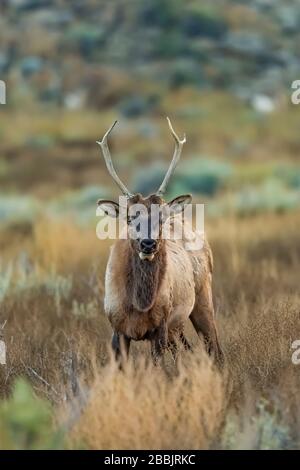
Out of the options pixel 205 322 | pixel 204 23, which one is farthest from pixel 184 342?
pixel 204 23

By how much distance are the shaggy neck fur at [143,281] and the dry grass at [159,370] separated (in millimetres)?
421

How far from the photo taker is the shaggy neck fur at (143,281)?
8.12 meters

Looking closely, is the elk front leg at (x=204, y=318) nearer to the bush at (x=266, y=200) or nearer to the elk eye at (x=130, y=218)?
the elk eye at (x=130, y=218)

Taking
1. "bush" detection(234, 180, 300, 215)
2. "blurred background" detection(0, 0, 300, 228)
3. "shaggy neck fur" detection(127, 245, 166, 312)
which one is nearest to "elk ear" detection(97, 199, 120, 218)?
"shaggy neck fur" detection(127, 245, 166, 312)

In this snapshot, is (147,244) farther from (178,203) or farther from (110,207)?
A: (178,203)

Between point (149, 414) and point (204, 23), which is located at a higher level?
point (204, 23)

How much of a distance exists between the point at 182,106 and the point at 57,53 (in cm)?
1268

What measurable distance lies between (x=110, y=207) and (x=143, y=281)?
0.66 m

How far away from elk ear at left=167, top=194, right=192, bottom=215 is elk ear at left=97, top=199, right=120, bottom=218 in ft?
1.35

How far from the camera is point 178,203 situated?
8570 mm

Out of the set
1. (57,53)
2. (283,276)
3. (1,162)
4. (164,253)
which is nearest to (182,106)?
(57,53)

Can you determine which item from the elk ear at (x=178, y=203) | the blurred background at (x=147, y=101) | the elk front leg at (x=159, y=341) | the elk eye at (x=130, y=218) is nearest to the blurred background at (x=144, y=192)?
the blurred background at (x=147, y=101)

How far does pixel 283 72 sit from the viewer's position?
190 feet

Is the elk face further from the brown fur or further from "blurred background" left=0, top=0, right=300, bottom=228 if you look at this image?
"blurred background" left=0, top=0, right=300, bottom=228
